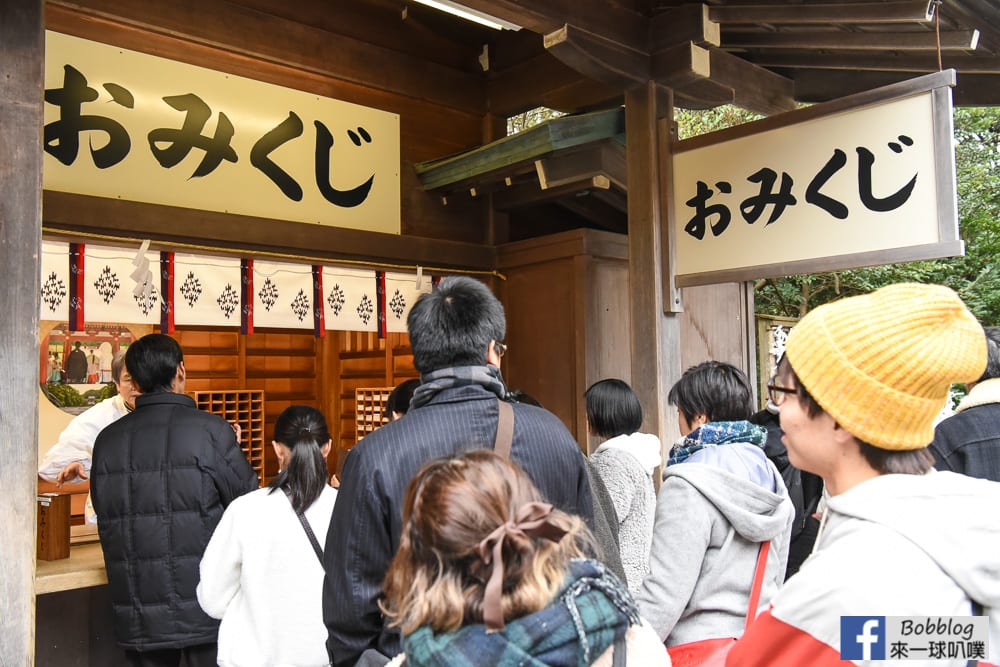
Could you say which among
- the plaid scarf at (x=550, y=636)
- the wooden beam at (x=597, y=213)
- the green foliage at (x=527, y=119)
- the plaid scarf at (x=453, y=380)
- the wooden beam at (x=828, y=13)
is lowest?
the plaid scarf at (x=550, y=636)

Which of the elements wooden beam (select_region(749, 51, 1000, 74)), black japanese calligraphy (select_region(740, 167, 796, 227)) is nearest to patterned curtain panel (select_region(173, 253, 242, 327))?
black japanese calligraphy (select_region(740, 167, 796, 227))

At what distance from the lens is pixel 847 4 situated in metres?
4.98

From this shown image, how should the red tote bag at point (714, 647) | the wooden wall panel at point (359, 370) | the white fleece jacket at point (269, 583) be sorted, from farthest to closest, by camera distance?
the wooden wall panel at point (359, 370), the white fleece jacket at point (269, 583), the red tote bag at point (714, 647)

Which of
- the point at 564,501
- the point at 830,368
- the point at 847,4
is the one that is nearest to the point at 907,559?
the point at 830,368

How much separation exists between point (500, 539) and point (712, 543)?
1.47 m

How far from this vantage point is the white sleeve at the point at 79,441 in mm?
5188

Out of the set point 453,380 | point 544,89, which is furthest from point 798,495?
point 544,89

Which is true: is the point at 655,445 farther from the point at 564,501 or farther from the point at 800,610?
the point at 800,610

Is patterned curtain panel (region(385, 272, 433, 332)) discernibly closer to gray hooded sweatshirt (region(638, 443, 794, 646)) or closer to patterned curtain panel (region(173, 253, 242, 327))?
patterned curtain panel (region(173, 253, 242, 327))

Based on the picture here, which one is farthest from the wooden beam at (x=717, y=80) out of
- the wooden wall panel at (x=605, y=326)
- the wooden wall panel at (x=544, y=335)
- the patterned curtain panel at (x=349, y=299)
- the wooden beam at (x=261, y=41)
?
the patterned curtain panel at (x=349, y=299)

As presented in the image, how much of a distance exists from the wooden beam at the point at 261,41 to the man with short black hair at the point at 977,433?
5.28m

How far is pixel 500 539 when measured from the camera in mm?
1362

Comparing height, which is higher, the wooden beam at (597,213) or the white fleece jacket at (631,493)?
the wooden beam at (597,213)

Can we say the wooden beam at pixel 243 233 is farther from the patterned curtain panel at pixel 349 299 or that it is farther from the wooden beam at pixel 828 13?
the wooden beam at pixel 828 13
